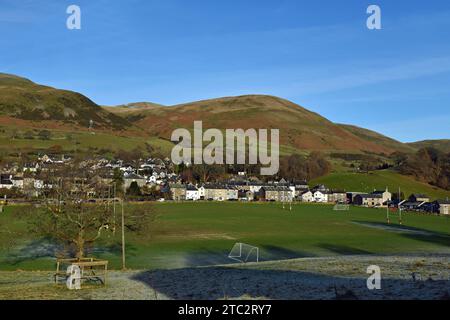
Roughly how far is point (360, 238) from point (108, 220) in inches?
1465

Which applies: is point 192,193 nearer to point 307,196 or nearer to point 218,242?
point 307,196

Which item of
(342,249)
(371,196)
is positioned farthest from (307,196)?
(342,249)

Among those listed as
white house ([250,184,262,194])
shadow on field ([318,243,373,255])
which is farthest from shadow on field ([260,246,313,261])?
white house ([250,184,262,194])

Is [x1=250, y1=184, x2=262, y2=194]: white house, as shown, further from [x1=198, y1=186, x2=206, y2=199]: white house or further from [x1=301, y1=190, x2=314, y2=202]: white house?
[x1=198, y1=186, x2=206, y2=199]: white house

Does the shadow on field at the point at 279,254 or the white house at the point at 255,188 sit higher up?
the white house at the point at 255,188

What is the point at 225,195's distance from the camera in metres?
181

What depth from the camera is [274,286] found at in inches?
854

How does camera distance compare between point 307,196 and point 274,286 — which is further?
point 307,196

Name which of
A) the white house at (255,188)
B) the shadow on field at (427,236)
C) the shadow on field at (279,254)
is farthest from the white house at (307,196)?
the shadow on field at (279,254)

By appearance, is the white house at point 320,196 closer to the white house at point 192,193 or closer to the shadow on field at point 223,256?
the white house at point 192,193

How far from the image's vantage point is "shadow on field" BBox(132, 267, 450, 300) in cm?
1845

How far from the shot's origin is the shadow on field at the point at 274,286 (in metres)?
18.5

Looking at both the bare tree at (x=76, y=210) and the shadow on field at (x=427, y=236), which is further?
the shadow on field at (x=427, y=236)
